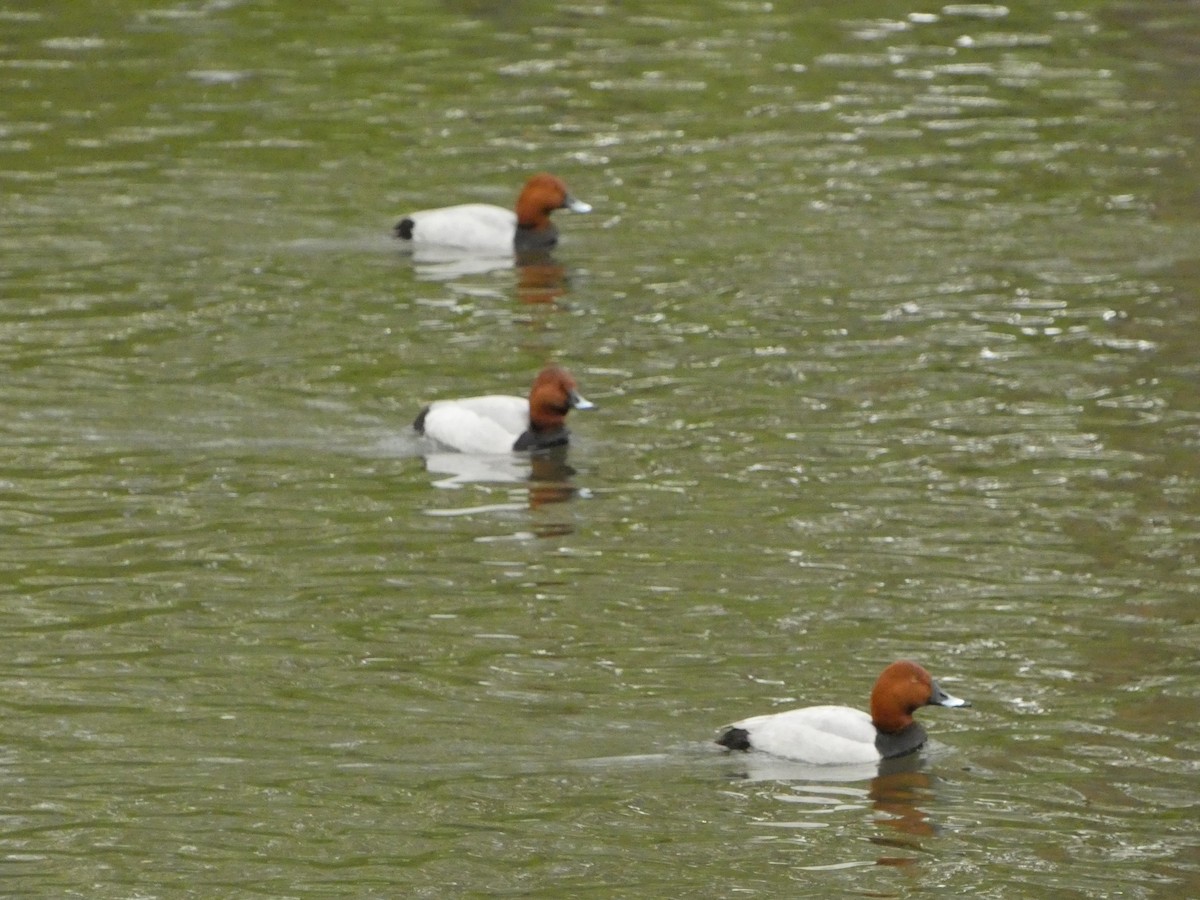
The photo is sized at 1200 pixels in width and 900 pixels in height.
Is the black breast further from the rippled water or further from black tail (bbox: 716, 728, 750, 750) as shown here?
black tail (bbox: 716, 728, 750, 750)

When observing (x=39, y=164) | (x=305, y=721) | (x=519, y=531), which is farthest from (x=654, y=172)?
(x=305, y=721)

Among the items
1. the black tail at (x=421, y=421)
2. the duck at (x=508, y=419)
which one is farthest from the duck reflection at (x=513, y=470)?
the black tail at (x=421, y=421)

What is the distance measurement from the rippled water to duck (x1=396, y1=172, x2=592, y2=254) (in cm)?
32

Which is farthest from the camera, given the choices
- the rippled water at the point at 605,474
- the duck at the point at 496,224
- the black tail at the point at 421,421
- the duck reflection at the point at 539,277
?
the duck at the point at 496,224

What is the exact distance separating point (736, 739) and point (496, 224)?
37.6 feet

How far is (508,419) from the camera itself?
17.7 meters

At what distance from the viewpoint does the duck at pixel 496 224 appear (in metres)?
23.2

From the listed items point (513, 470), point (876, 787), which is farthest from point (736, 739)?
point (513, 470)

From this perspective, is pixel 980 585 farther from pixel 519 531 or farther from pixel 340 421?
pixel 340 421

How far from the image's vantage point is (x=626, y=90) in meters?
29.1

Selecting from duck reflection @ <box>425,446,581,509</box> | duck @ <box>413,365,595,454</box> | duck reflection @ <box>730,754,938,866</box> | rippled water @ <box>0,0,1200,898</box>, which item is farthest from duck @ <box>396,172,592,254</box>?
duck reflection @ <box>730,754,938,866</box>

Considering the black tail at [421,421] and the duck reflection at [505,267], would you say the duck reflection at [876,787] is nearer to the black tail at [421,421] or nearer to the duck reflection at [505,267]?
the black tail at [421,421]

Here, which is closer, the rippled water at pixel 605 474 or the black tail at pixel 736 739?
the rippled water at pixel 605 474

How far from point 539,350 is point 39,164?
7.76 m
